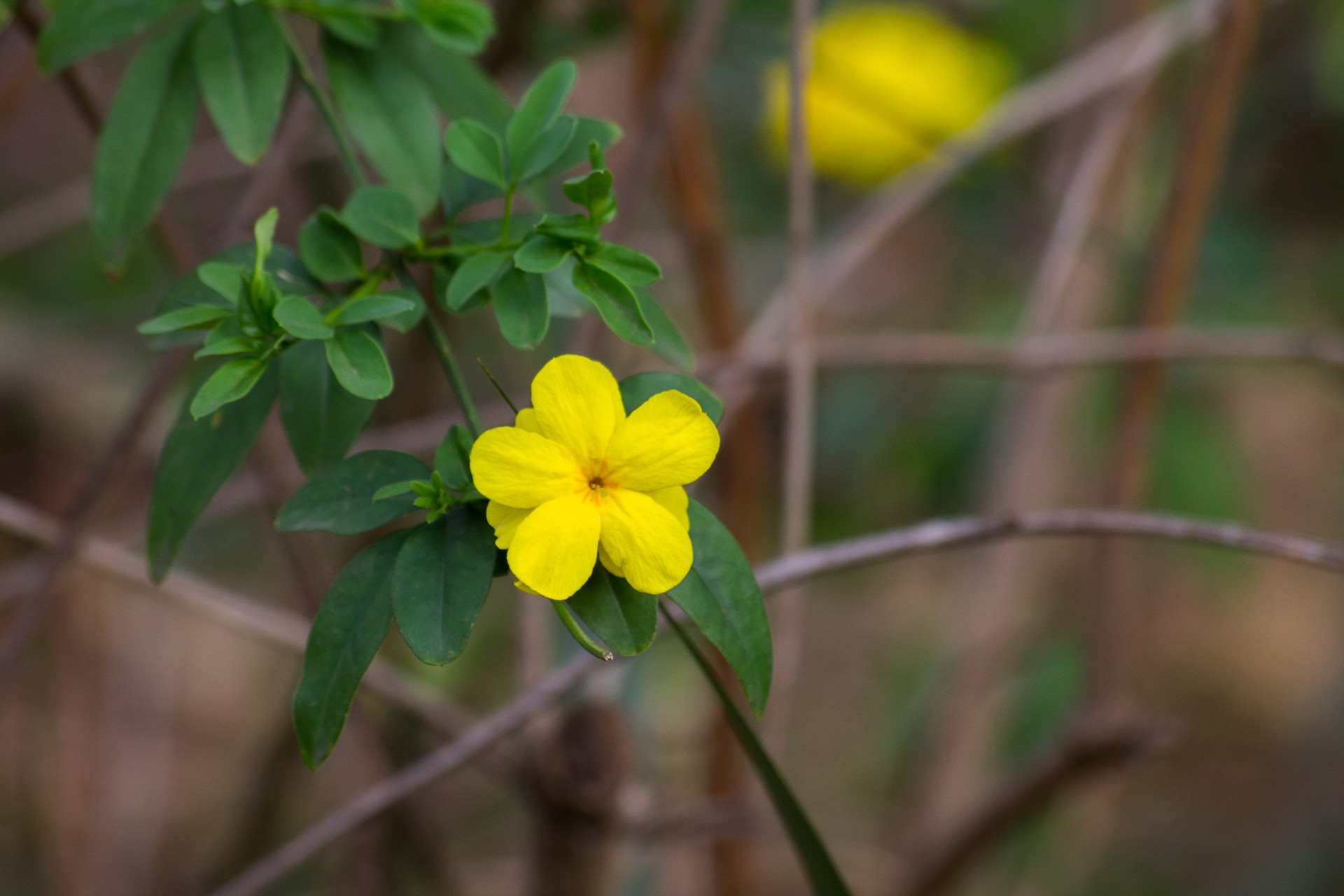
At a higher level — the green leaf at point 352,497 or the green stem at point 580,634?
the green leaf at point 352,497

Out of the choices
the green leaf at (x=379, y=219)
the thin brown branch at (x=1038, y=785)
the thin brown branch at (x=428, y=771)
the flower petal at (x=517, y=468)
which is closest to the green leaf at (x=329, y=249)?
the green leaf at (x=379, y=219)

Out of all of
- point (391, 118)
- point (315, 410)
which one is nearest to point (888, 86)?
point (391, 118)

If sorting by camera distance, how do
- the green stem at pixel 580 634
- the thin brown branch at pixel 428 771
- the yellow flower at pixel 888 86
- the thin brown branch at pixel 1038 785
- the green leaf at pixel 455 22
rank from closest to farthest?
1. the green stem at pixel 580 634
2. the green leaf at pixel 455 22
3. the thin brown branch at pixel 428 771
4. the thin brown branch at pixel 1038 785
5. the yellow flower at pixel 888 86

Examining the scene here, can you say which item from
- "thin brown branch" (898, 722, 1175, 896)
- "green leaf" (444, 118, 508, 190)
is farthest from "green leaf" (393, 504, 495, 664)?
"thin brown branch" (898, 722, 1175, 896)

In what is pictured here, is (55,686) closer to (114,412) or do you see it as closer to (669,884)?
(114,412)

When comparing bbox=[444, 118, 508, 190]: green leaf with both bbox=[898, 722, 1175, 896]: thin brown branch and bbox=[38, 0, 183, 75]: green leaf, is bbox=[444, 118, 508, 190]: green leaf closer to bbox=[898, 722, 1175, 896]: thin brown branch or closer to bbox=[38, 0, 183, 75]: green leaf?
bbox=[38, 0, 183, 75]: green leaf

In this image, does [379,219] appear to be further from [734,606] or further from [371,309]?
[734,606]

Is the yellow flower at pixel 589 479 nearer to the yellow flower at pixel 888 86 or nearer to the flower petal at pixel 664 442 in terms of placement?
the flower petal at pixel 664 442
